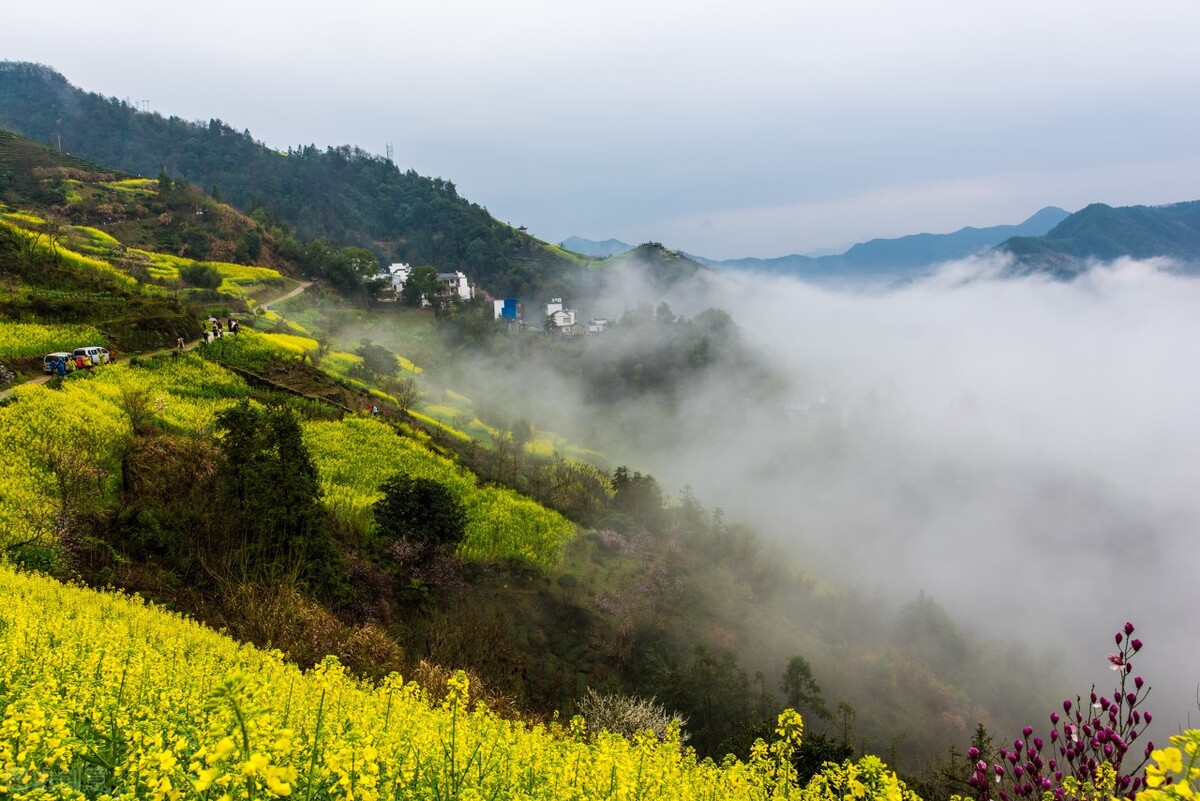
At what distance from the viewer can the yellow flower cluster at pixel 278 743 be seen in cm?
482

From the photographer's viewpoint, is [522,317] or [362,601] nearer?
[362,601]

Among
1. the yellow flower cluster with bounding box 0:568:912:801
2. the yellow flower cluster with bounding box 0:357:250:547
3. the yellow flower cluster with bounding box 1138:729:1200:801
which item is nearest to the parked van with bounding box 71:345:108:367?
the yellow flower cluster with bounding box 0:357:250:547

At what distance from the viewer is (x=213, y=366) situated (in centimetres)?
3584

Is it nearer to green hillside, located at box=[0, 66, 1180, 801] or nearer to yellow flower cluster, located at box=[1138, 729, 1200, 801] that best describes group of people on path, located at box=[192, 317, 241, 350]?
green hillside, located at box=[0, 66, 1180, 801]

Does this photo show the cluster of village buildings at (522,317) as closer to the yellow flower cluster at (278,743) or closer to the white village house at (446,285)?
the white village house at (446,285)

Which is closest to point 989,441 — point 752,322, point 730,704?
point 752,322

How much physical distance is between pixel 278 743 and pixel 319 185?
16585 centimetres

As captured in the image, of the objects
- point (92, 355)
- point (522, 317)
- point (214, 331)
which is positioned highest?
point (522, 317)

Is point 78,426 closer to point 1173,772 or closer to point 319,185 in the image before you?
point 1173,772

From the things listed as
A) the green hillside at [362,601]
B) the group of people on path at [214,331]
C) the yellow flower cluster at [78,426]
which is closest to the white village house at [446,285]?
the green hillside at [362,601]

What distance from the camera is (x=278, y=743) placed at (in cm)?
324

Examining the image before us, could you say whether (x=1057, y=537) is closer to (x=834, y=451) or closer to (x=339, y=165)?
(x=834, y=451)

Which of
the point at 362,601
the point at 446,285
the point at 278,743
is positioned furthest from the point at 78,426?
the point at 446,285

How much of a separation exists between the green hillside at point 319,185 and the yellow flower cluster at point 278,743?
118m
